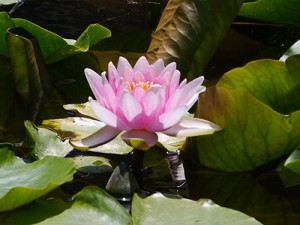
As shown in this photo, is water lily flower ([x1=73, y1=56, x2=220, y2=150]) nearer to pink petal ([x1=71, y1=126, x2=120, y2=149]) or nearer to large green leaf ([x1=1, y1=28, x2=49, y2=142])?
pink petal ([x1=71, y1=126, x2=120, y2=149])

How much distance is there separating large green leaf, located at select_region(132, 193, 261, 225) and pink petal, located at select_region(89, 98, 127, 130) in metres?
0.14

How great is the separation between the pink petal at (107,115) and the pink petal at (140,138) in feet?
0.05

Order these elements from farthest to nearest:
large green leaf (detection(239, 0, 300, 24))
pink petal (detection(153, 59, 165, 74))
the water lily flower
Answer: large green leaf (detection(239, 0, 300, 24)) → pink petal (detection(153, 59, 165, 74)) → the water lily flower

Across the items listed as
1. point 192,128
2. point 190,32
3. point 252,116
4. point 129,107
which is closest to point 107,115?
point 129,107

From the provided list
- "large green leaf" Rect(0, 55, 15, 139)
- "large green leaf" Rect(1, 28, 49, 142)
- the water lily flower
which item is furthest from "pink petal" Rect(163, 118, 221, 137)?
"large green leaf" Rect(0, 55, 15, 139)

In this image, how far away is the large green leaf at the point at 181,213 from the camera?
108 cm

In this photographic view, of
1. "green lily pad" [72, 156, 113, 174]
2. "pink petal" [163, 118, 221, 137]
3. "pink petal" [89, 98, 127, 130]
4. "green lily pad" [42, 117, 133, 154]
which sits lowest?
"green lily pad" [72, 156, 113, 174]

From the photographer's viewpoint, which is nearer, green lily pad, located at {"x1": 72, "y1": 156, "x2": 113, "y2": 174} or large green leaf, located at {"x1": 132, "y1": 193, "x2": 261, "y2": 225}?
large green leaf, located at {"x1": 132, "y1": 193, "x2": 261, "y2": 225}

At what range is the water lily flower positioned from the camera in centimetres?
116

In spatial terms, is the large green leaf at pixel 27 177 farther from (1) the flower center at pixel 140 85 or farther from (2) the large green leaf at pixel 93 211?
(1) the flower center at pixel 140 85

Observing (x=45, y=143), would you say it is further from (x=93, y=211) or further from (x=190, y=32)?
(x=190, y=32)

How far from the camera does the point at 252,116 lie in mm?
1259

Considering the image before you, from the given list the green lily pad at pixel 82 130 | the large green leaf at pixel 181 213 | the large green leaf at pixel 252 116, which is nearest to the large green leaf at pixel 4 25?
the green lily pad at pixel 82 130

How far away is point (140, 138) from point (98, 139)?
0.08m
